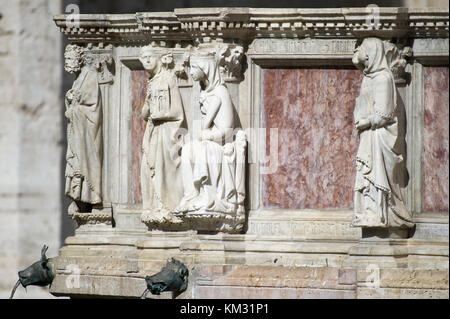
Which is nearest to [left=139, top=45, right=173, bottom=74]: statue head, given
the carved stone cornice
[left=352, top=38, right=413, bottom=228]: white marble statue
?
the carved stone cornice

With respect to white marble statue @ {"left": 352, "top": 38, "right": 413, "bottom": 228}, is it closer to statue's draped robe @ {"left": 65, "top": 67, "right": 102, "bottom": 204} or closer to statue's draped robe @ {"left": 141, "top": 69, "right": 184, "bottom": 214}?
statue's draped robe @ {"left": 141, "top": 69, "right": 184, "bottom": 214}

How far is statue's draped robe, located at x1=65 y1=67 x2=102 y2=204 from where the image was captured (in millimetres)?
16297

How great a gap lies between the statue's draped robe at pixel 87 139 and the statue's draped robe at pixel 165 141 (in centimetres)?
67

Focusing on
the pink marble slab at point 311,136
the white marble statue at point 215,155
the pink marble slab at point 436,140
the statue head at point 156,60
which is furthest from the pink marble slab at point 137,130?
the pink marble slab at point 436,140

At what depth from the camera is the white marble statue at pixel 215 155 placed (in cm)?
1528

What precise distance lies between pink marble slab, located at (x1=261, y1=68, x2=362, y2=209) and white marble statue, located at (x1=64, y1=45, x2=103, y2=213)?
61.7 inches

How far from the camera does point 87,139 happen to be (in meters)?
16.3

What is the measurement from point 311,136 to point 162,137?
119 centimetres

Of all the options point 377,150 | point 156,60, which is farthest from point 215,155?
point 377,150

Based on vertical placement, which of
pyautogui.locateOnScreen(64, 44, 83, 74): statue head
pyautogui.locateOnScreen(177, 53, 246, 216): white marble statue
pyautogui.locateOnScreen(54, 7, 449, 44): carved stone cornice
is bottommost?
pyautogui.locateOnScreen(177, 53, 246, 216): white marble statue

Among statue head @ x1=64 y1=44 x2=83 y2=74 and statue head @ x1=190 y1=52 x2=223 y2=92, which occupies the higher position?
statue head @ x1=64 y1=44 x2=83 y2=74

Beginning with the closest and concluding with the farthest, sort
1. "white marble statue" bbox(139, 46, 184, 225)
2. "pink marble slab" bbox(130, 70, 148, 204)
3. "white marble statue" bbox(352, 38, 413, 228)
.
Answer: "white marble statue" bbox(352, 38, 413, 228), "white marble statue" bbox(139, 46, 184, 225), "pink marble slab" bbox(130, 70, 148, 204)

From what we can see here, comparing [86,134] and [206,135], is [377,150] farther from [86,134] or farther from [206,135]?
[86,134]

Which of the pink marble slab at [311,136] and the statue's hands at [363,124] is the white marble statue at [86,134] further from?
the statue's hands at [363,124]
